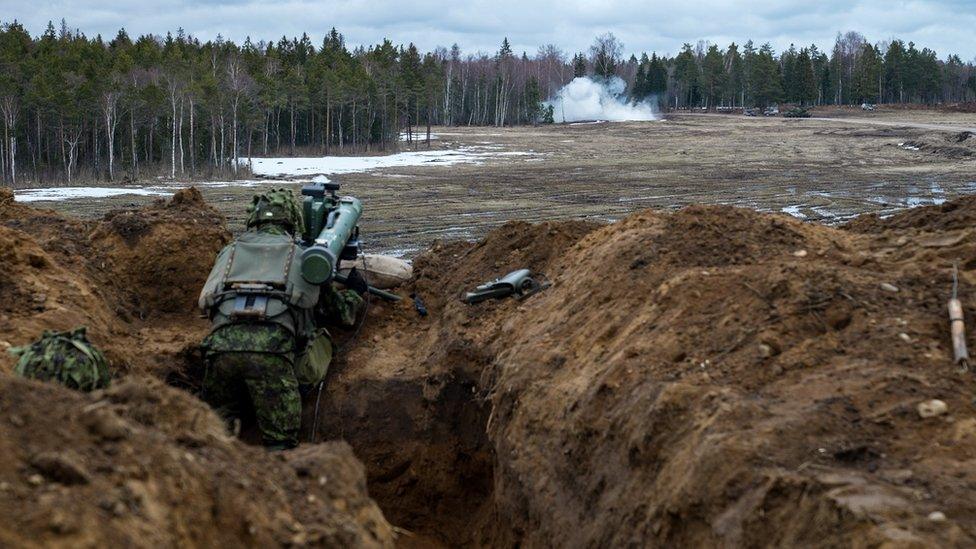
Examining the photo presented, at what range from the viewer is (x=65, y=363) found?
5672 millimetres

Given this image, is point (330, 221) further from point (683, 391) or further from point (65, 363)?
point (683, 391)

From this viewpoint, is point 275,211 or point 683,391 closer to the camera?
point 683,391

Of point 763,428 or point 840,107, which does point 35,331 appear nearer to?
point 763,428

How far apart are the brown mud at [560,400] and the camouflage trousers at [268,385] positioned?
0.80 meters

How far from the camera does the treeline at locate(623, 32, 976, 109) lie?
9931 centimetres

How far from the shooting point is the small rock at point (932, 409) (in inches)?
192

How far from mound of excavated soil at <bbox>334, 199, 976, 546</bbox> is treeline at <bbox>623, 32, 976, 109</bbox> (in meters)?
94.3

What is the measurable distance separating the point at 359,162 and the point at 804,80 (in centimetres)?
5678

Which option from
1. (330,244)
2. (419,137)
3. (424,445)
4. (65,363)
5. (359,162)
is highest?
(419,137)

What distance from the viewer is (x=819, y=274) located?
254 inches

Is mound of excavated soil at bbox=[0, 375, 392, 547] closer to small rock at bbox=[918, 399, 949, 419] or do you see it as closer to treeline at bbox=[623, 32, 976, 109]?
small rock at bbox=[918, 399, 949, 419]

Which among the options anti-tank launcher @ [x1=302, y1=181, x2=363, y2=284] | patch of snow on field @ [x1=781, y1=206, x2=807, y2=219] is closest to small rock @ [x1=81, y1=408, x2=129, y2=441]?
anti-tank launcher @ [x1=302, y1=181, x2=363, y2=284]

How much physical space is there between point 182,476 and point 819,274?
4337mm

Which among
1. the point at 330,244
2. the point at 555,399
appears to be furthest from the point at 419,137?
the point at 555,399
